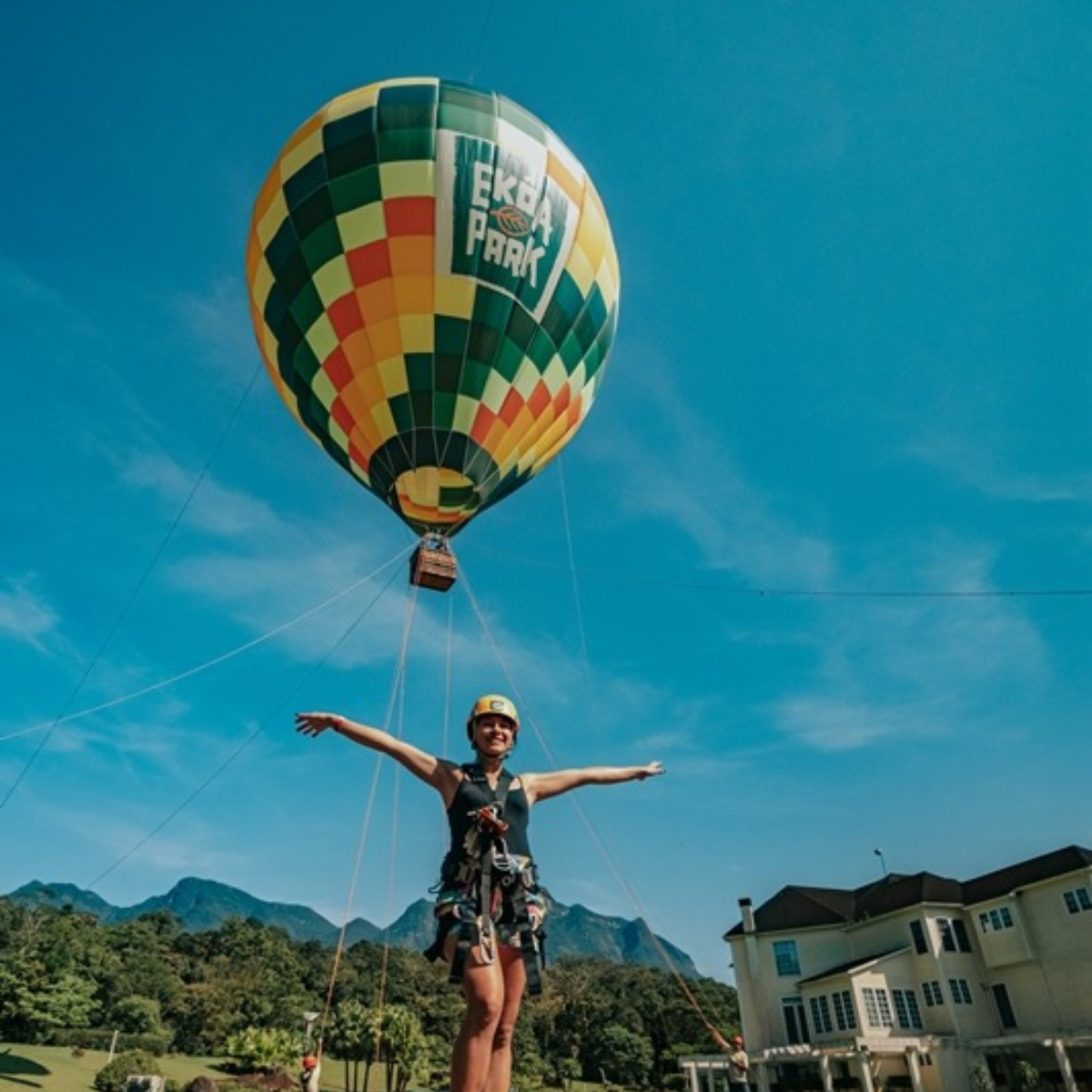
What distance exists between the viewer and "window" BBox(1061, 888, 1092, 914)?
3114 cm

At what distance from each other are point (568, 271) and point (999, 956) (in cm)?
3512

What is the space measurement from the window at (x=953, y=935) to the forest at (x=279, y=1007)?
12835 millimetres

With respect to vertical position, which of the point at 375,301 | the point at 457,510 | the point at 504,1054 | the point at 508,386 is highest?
the point at 375,301

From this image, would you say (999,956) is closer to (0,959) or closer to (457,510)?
(457,510)

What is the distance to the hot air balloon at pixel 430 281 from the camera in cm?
1305

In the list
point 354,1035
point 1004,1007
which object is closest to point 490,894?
point 1004,1007

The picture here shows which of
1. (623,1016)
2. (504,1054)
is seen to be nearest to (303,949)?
(623,1016)

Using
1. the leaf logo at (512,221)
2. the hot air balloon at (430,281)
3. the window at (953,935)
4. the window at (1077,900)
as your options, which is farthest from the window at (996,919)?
the leaf logo at (512,221)

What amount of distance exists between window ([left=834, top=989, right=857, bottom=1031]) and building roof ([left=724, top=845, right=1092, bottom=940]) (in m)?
4.85

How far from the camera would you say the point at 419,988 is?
70125 millimetres

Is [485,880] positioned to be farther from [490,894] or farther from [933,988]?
[933,988]

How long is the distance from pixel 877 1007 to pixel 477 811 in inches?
1476

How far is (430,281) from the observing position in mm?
12977

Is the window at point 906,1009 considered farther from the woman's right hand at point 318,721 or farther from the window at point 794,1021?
the woman's right hand at point 318,721
